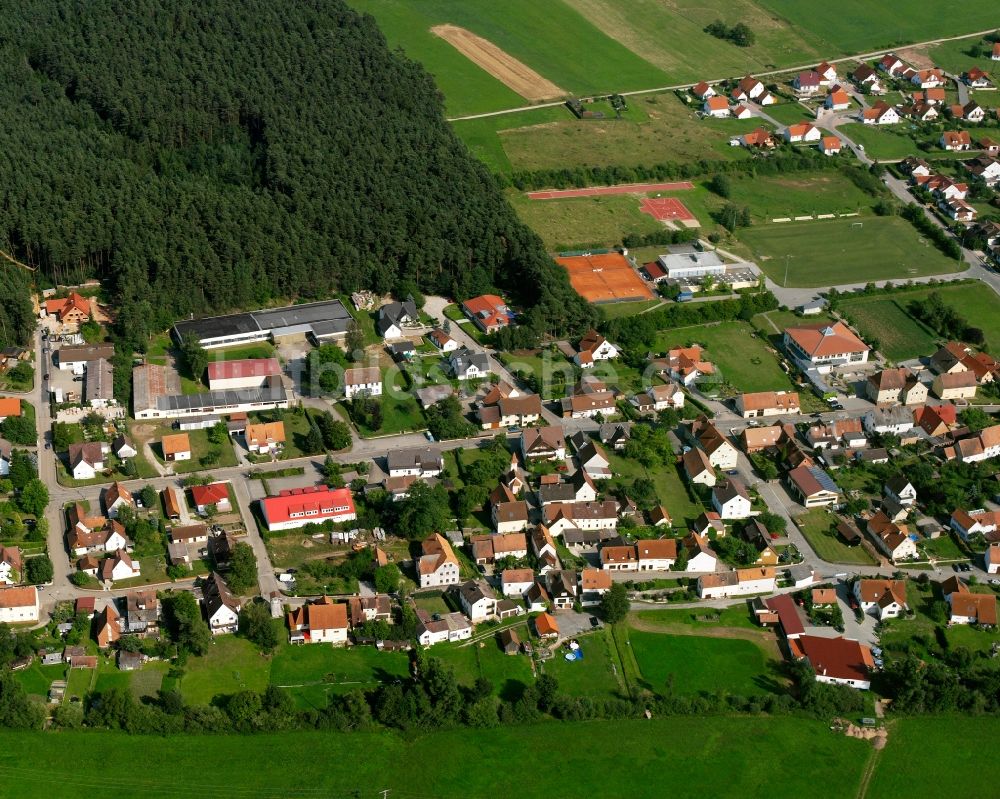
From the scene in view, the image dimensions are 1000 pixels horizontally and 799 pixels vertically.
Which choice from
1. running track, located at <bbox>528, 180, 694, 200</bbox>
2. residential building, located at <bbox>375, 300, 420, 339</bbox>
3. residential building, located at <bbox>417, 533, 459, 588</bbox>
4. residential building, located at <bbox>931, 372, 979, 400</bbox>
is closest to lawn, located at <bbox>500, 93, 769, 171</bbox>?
running track, located at <bbox>528, 180, 694, 200</bbox>

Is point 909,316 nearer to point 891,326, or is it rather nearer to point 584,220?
point 891,326

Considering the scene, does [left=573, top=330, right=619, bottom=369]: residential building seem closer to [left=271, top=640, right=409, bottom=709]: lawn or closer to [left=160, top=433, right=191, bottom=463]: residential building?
[left=160, top=433, right=191, bottom=463]: residential building

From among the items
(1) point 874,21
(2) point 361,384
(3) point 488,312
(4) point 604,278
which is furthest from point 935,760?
(1) point 874,21

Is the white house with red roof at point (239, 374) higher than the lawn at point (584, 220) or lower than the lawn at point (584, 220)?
lower

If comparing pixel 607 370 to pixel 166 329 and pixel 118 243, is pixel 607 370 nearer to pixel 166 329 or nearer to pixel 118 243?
pixel 166 329

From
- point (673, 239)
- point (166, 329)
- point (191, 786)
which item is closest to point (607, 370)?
point (673, 239)

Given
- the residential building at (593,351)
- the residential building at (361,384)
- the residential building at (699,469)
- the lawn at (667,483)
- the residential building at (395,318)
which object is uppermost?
the residential building at (395,318)

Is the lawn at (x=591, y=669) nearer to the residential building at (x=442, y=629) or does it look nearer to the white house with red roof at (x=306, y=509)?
the residential building at (x=442, y=629)

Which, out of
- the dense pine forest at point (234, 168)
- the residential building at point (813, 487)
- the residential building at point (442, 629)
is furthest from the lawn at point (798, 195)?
the residential building at point (442, 629)
